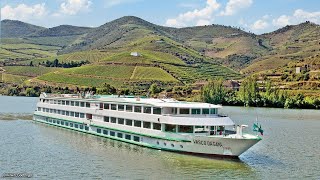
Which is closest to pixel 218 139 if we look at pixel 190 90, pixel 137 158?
pixel 137 158

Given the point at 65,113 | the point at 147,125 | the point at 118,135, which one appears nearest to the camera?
the point at 147,125

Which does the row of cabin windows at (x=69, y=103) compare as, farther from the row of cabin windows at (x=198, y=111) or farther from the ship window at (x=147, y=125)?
the row of cabin windows at (x=198, y=111)

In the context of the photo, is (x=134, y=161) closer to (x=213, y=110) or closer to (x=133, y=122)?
(x=133, y=122)

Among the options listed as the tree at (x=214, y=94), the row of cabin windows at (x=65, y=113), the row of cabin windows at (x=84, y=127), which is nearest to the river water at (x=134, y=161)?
the row of cabin windows at (x=84, y=127)

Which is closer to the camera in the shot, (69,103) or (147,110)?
(147,110)

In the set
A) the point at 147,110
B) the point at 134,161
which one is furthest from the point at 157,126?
the point at 134,161

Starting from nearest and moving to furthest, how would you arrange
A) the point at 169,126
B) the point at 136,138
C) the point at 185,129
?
the point at 185,129 → the point at 169,126 → the point at 136,138

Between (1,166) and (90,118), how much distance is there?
20194 millimetres

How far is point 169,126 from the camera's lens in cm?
4134

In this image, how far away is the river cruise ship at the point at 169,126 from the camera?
125 feet

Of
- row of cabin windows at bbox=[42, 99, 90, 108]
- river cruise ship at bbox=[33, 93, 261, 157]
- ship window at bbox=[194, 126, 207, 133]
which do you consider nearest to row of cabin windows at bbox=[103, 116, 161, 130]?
river cruise ship at bbox=[33, 93, 261, 157]

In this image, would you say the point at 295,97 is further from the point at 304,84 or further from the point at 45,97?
the point at 45,97

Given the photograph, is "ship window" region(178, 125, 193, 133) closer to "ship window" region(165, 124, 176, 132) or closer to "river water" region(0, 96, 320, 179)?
"ship window" region(165, 124, 176, 132)

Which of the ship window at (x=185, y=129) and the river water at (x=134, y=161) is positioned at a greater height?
the ship window at (x=185, y=129)
